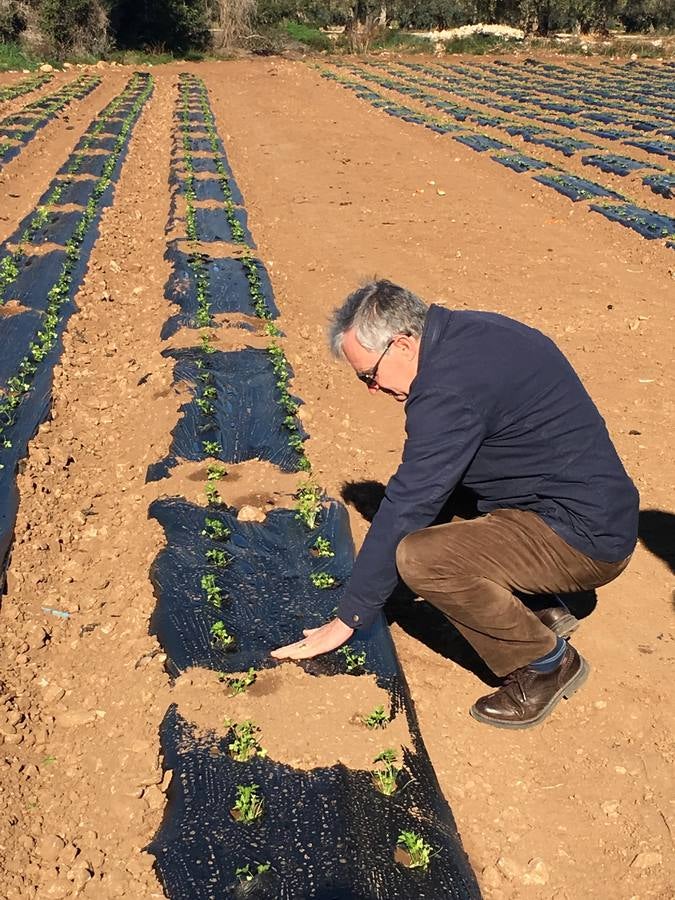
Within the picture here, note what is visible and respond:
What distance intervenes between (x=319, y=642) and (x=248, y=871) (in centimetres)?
96

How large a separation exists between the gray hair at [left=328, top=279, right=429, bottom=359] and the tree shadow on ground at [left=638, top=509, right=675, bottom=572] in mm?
2698

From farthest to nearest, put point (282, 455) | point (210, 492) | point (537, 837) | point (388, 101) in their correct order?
point (388, 101) → point (282, 455) → point (210, 492) → point (537, 837)

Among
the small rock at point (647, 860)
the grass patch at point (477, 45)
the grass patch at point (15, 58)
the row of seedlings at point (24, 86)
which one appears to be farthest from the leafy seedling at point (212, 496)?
the grass patch at point (477, 45)

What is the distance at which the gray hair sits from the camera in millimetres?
3096

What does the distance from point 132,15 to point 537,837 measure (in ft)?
126

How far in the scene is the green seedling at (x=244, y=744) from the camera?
3.46m

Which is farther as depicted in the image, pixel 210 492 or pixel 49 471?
pixel 49 471

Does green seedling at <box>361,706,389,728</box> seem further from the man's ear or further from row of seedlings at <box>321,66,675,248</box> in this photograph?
row of seedlings at <box>321,66,675,248</box>

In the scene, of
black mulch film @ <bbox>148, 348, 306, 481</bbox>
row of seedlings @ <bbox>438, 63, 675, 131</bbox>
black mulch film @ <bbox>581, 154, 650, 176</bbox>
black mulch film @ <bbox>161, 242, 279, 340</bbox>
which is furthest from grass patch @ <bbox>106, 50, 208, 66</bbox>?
black mulch film @ <bbox>148, 348, 306, 481</bbox>

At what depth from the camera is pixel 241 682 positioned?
379cm

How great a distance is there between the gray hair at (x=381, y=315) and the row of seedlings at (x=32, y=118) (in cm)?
1373

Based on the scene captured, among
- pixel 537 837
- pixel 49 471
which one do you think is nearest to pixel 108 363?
pixel 49 471

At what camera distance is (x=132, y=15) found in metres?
35.8

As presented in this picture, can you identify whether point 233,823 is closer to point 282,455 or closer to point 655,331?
point 282,455
